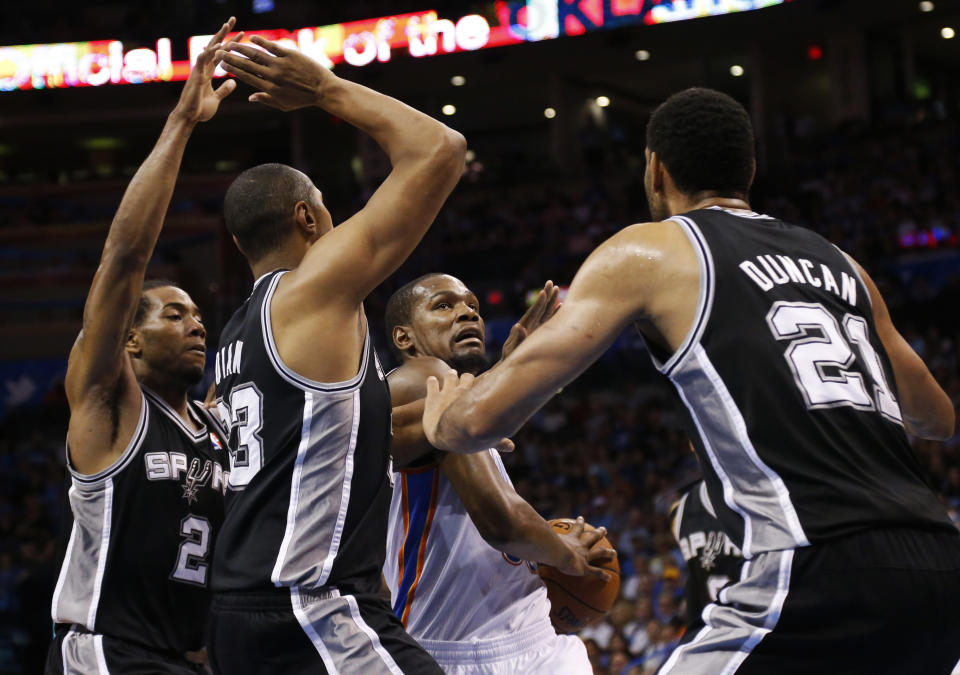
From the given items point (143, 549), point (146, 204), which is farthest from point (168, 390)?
point (146, 204)

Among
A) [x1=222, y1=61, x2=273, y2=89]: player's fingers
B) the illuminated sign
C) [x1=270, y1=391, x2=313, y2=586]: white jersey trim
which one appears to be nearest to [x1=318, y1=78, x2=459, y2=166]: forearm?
[x1=222, y1=61, x2=273, y2=89]: player's fingers

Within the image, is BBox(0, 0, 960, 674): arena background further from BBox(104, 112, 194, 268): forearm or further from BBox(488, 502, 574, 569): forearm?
BBox(104, 112, 194, 268): forearm

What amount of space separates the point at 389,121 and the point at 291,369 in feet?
2.67

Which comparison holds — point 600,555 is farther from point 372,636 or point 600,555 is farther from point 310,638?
point 310,638

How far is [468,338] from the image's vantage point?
14.7 ft

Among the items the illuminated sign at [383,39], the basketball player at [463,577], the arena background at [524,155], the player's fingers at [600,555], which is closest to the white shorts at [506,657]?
the basketball player at [463,577]

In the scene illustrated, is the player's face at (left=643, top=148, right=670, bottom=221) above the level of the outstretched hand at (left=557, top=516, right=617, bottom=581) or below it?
above

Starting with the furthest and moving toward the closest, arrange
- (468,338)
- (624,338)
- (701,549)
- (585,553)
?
(624,338) → (701,549) → (468,338) → (585,553)

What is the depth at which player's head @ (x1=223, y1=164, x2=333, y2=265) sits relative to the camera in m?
3.42

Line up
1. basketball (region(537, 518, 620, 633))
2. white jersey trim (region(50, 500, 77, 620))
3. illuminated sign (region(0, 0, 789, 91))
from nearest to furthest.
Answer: white jersey trim (region(50, 500, 77, 620)) < basketball (region(537, 518, 620, 633)) < illuminated sign (region(0, 0, 789, 91))

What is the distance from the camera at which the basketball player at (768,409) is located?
2.46 metres

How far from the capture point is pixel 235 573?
3016 mm

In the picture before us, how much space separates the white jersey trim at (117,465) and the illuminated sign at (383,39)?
16996 mm

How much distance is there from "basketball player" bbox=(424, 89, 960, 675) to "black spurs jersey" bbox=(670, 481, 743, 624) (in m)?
2.62
